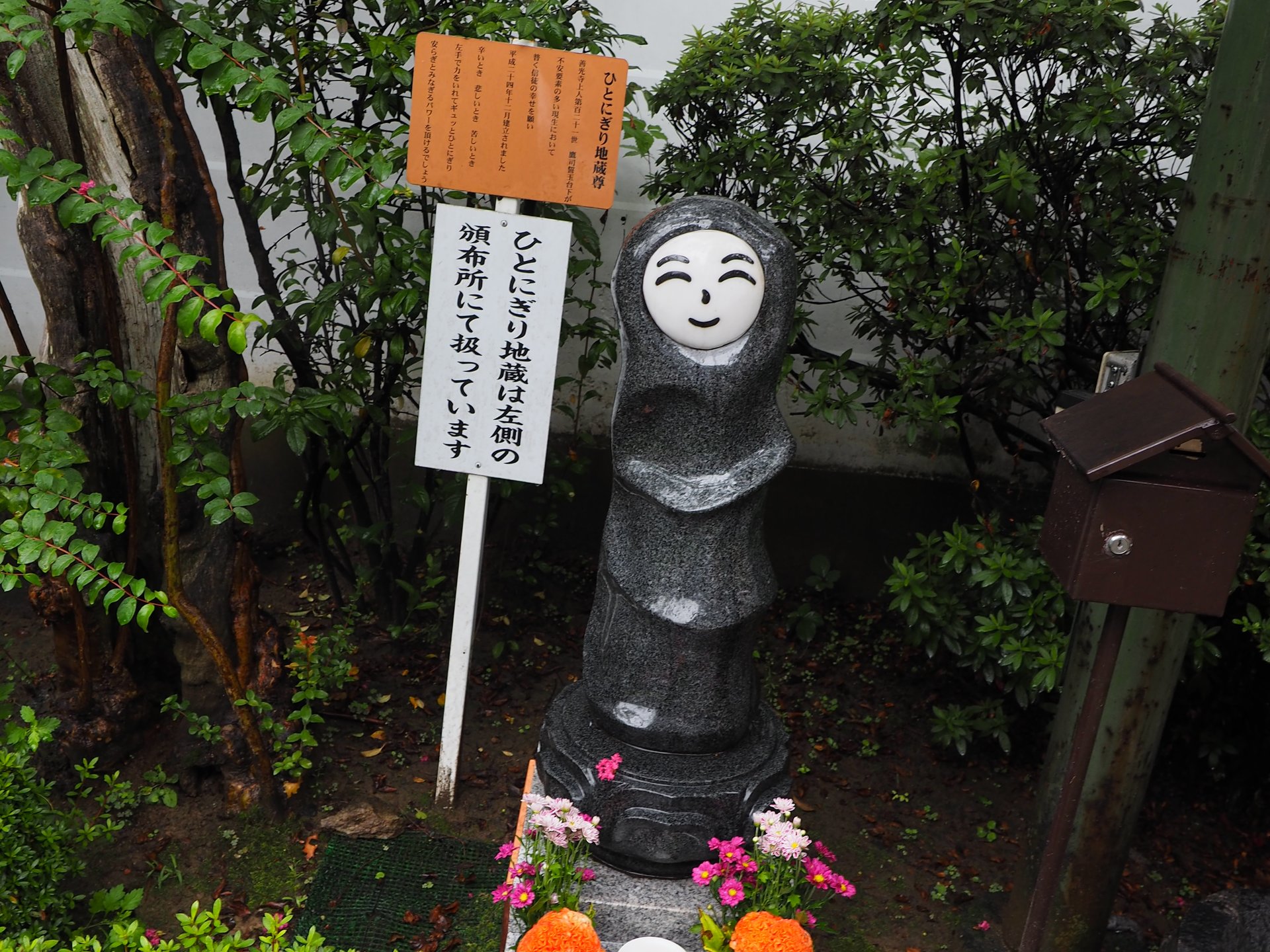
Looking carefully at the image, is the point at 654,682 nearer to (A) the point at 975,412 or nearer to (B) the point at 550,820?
(B) the point at 550,820

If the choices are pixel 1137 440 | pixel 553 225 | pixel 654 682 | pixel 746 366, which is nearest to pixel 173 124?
pixel 553 225

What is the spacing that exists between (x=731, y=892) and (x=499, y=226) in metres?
Answer: 2.29

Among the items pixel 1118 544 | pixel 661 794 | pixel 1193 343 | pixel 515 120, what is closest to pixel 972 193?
pixel 1193 343

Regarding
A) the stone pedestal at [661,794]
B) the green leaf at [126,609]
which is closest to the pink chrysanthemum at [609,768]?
the stone pedestal at [661,794]

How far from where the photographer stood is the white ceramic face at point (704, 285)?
3.16 metres

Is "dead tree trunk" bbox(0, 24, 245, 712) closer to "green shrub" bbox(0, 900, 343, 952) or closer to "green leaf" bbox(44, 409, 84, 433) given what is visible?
"green leaf" bbox(44, 409, 84, 433)

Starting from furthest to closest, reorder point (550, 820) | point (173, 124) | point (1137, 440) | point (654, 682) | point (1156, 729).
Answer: point (173, 124) → point (654, 682) → point (1156, 729) → point (550, 820) → point (1137, 440)

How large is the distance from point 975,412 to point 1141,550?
7.75 ft

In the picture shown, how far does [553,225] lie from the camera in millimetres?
3576

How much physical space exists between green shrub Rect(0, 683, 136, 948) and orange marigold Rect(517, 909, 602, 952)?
149 centimetres

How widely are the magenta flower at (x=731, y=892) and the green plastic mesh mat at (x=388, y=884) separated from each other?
1136mm

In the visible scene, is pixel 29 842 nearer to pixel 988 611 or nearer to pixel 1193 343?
pixel 988 611

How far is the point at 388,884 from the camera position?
3.75 metres

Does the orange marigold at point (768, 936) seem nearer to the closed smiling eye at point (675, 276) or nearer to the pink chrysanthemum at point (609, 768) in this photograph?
the pink chrysanthemum at point (609, 768)
